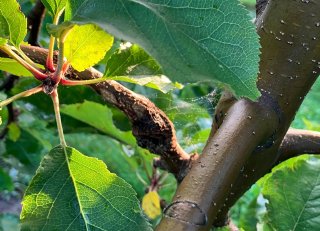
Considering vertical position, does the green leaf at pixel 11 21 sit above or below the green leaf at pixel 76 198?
above

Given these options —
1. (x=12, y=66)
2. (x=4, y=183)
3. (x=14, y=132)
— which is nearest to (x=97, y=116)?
(x=4, y=183)

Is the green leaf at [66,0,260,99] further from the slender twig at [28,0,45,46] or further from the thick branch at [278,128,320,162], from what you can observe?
the slender twig at [28,0,45,46]

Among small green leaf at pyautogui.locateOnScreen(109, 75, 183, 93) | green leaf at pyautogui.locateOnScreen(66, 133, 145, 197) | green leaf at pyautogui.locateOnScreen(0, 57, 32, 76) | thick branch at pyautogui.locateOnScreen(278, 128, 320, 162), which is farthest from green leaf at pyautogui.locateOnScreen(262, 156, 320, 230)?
green leaf at pyautogui.locateOnScreen(66, 133, 145, 197)

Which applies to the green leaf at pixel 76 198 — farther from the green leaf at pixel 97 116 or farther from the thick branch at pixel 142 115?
the green leaf at pixel 97 116

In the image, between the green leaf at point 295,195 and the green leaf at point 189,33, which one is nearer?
the green leaf at point 189,33

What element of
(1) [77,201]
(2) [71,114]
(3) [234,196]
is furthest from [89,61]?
(2) [71,114]

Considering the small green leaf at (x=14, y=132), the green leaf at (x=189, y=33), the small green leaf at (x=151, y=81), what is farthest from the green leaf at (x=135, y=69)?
the small green leaf at (x=14, y=132)
